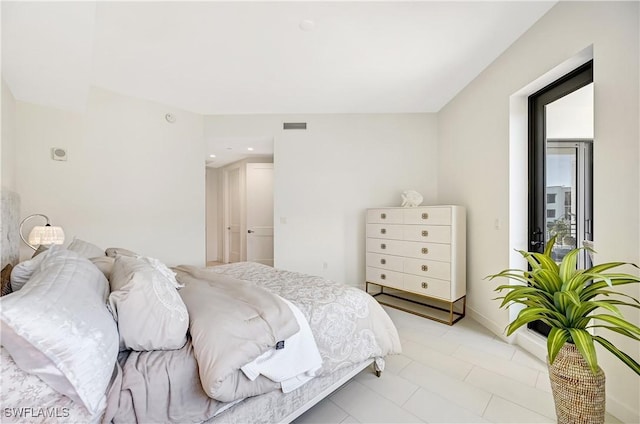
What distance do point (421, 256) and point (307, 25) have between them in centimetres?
257

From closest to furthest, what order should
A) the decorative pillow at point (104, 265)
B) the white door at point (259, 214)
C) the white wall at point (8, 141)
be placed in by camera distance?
the decorative pillow at point (104, 265) < the white wall at point (8, 141) < the white door at point (259, 214)

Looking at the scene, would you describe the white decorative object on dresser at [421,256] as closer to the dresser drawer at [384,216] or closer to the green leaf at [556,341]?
the dresser drawer at [384,216]

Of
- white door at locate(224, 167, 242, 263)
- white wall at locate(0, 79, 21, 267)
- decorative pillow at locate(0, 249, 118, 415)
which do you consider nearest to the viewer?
decorative pillow at locate(0, 249, 118, 415)

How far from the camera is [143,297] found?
3.86ft

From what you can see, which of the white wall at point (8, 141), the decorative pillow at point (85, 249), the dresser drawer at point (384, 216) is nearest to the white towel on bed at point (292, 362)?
the decorative pillow at point (85, 249)

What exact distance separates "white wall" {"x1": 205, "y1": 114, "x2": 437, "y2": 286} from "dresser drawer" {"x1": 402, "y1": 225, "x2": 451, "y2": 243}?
85 centimetres

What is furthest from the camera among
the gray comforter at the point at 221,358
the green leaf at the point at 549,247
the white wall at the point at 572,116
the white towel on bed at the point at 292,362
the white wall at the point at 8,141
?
the white wall at the point at 8,141

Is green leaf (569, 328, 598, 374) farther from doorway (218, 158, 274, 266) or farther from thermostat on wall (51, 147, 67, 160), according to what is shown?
doorway (218, 158, 274, 266)

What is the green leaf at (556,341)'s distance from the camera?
121 centimetres

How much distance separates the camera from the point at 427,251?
3156 millimetres

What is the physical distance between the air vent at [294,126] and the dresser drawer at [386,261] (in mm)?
2094

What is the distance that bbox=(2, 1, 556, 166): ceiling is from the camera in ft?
6.35

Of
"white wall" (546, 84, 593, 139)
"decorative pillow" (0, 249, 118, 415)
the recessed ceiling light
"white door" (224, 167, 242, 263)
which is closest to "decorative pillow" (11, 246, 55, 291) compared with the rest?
"decorative pillow" (0, 249, 118, 415)

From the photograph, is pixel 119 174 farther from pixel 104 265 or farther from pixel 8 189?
pixel 104 265
